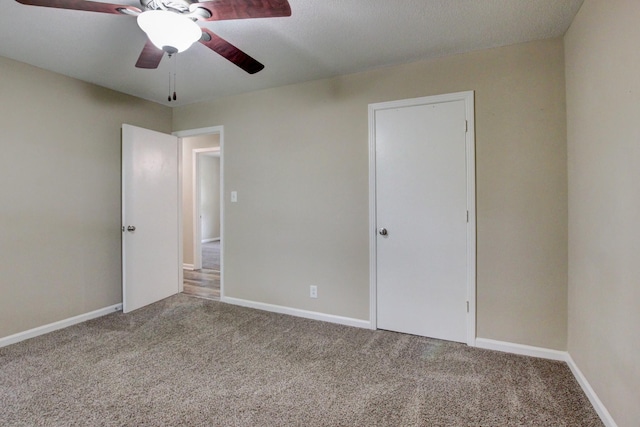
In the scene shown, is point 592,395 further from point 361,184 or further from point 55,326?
point 55,326

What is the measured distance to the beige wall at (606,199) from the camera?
4.60ft

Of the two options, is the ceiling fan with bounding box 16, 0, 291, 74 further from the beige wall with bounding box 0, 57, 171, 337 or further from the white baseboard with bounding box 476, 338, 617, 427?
the white baseboard with bounding box 476, 338, 617, 427

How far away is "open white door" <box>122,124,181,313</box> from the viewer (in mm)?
3312

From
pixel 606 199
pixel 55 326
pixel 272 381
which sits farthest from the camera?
pixel 55 326

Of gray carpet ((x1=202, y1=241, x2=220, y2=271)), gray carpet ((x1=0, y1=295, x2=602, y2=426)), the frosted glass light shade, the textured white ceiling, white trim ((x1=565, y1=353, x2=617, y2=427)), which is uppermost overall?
the textured white ceiling

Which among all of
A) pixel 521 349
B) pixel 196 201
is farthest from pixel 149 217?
pixel 521 349

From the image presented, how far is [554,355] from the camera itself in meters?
2.29

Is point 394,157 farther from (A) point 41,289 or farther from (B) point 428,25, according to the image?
(A) point 41,289

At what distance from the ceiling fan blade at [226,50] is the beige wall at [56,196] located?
2055mm

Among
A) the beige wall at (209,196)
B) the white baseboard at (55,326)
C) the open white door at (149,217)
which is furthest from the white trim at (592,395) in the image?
the beige wall at (209,196)

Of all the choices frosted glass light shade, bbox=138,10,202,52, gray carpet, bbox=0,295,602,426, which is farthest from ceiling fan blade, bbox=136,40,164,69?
gray carpet, bbox=0,295,602,426

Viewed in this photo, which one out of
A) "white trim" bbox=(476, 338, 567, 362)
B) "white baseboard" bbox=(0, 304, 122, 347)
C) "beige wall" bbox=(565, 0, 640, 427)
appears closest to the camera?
"beige wall" bbox=(565, 0, 640, 427)

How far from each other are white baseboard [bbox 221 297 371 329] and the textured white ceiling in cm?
228

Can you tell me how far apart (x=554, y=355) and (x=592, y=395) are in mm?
507
